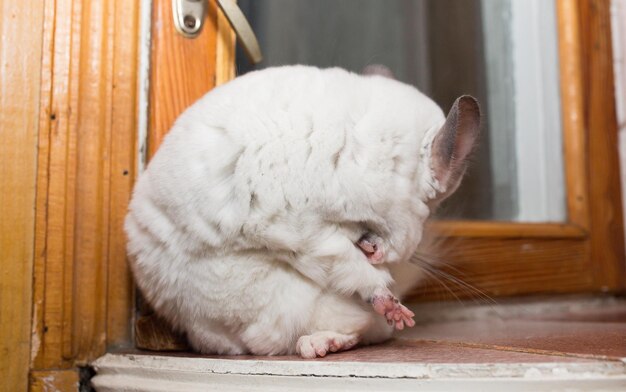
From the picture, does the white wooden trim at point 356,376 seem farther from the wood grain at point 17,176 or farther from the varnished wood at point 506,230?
the varnished wood at point 506,230

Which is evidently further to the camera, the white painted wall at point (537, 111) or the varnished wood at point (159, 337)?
the white painted wall at point (537, 111)

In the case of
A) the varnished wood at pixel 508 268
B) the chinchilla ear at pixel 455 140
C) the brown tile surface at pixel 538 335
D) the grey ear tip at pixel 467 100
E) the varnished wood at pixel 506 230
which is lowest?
the brown tile surface at pixel 538 335

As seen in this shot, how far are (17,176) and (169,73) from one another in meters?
0.31

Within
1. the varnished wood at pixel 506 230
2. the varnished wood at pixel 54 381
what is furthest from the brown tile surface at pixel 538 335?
the varnished wood at pixel 54 381

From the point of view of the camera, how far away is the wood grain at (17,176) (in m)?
1.09

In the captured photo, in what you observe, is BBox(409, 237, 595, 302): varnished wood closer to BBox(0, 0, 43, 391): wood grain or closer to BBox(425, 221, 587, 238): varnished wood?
BBox(425, 221, 587, 238): varnished wood

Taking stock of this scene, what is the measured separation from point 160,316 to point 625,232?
134cm

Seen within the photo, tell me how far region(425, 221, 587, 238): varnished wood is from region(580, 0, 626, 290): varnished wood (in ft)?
0.28

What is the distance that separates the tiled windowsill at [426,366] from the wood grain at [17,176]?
0.13 metres

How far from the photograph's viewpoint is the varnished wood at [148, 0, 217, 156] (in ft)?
4.03

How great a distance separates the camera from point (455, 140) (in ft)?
3.30

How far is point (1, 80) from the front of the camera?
1104 mm

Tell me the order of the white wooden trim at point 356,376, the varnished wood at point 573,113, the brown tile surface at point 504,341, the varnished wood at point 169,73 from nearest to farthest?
the white wooden trim at point 356,376 → the brown tile surface at point 504,341 → the varnished wood at point 169,73 → the varnished wood at point 573,113

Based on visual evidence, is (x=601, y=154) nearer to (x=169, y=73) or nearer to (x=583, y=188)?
(x=583, y=188)
